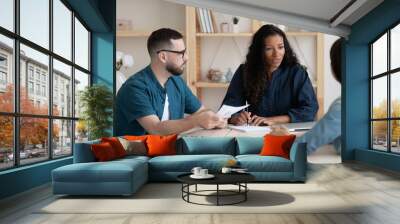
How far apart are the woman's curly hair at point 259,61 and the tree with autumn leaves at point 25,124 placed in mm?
3708

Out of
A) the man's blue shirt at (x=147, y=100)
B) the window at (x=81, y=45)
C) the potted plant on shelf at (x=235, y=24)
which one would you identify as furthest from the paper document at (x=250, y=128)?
the window at (x=81, y=45)

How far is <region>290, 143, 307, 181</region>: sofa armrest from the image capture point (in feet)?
20.0

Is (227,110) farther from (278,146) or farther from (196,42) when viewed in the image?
(278,146)

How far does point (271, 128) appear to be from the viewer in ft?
27.3

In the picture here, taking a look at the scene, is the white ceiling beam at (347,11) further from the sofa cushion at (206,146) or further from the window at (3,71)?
the window at (3,71)

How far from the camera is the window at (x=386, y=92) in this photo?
785cm

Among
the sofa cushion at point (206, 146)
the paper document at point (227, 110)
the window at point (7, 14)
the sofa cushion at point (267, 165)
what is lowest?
the sofa cushion at point (267, 165)

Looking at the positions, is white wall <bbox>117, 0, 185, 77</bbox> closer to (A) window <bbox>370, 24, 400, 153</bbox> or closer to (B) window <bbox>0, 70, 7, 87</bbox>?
(B) window <bbox>0, 70, 7, 87</bbox>

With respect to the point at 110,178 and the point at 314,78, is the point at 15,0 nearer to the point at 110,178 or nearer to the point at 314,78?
the point at 110,178

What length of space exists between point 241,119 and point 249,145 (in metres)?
1.40

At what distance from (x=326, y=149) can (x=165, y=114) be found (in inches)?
138

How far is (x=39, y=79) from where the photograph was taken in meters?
6.11

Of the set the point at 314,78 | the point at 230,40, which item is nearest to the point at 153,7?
the point at 230,40

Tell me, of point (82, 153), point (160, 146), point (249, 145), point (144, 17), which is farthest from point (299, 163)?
point (144, 17)
